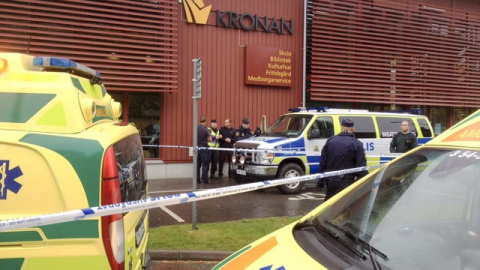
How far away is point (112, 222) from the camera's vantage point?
99.4 inches

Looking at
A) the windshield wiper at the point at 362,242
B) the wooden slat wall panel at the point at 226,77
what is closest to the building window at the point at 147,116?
the wooden slat wall panel at the point at 226,77

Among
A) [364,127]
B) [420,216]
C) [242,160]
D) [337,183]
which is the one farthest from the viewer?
[364,127]

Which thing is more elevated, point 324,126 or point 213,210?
point 324,126

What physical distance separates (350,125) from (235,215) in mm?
2968

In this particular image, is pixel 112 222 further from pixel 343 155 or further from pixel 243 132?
pixel 243 132

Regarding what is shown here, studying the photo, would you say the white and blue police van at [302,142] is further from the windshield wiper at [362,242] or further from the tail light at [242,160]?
the windshield wiper at [362,242]

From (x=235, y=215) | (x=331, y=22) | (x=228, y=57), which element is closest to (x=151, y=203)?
(x=235, y=215)

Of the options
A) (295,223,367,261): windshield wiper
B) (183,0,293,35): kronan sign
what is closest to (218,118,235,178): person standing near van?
(183,0,293,35): kronan sign

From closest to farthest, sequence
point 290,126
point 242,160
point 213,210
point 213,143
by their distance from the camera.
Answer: point 213,210
point 242,160
point 290,126
point 213,143

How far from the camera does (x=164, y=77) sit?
1257 cm

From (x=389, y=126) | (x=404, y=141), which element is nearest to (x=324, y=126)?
(x=404, y=141)

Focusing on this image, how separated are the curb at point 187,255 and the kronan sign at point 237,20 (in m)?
9.20

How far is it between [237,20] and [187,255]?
391 inches

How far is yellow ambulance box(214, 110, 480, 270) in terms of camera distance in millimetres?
2045
